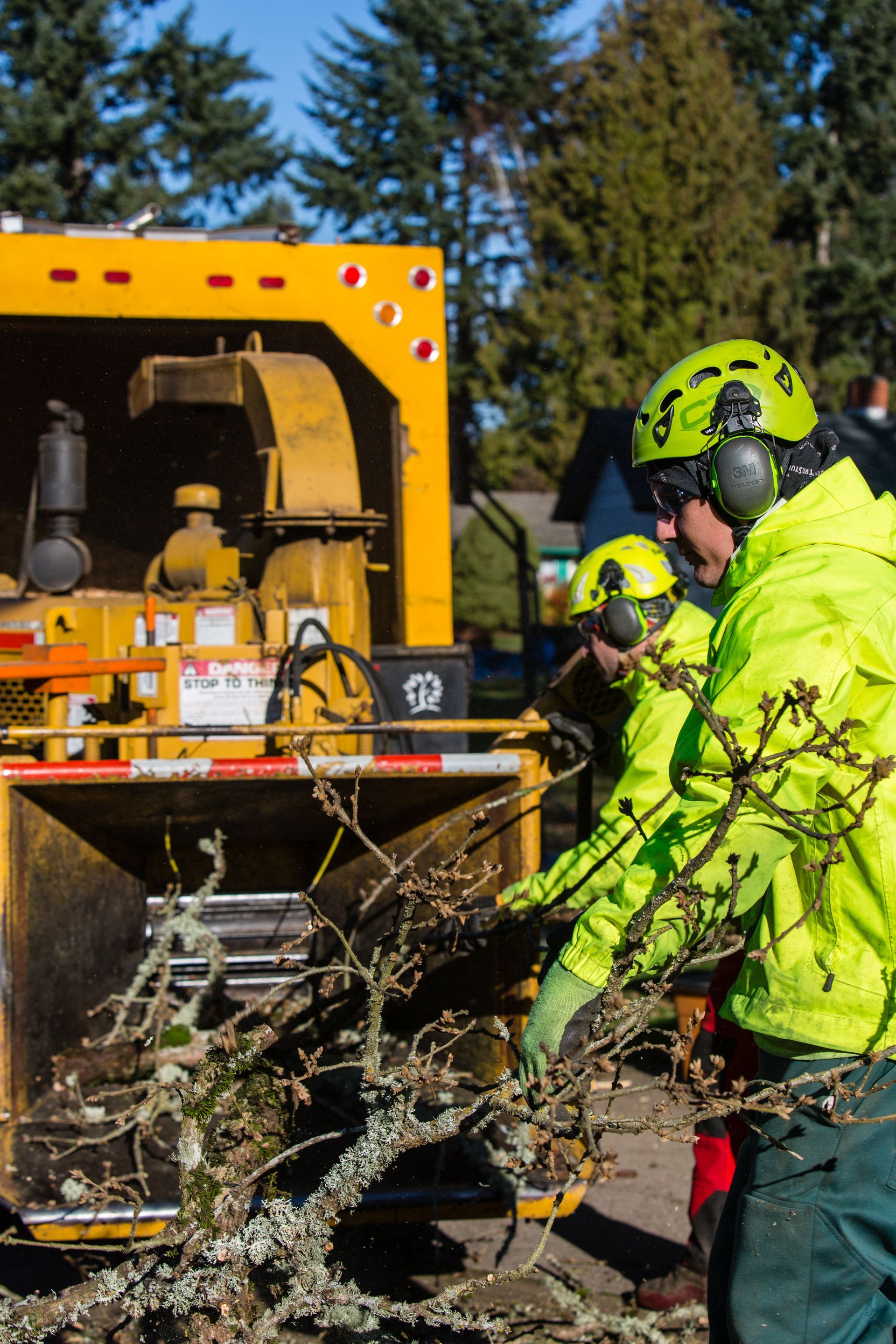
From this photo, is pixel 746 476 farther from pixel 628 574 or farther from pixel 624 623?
pixel 628 574

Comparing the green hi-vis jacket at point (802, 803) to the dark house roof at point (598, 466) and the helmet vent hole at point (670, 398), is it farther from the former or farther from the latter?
the dark house roof at point (598, 466)

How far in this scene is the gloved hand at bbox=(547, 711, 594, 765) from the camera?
3389 millimetres

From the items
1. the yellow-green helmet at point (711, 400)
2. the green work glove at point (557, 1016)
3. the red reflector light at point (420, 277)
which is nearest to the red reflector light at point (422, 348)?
the red reflector light at point (420, 277)

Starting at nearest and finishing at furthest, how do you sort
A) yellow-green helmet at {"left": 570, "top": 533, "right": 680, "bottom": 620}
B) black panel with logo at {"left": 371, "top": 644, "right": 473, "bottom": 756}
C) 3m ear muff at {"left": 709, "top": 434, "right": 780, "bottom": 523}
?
3m ear muff at {"left": 709, "top": 434, "right": 780, "bottom": 523} < yellow-green helmet at {"left": 570, "top": 533, "right": 680, "bottom": 620} < black panel with logo at {"left": 371, "top": 644, "right": 473, "bottom": 756}

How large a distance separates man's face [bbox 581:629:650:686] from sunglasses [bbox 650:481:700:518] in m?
1.09

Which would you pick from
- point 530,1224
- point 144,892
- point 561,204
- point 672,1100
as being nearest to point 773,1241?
point 672,1100

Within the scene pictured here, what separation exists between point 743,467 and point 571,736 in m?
1.54

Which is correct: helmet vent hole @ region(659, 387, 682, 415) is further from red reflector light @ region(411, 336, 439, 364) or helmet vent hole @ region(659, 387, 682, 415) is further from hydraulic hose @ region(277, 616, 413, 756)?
red reflector light @ region(411, 336, 439, 364)

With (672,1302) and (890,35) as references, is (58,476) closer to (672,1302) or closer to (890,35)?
(672,1302)

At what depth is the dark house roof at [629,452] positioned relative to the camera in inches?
453

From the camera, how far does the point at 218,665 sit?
4121 mm

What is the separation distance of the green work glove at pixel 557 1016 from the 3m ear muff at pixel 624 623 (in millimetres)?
1392

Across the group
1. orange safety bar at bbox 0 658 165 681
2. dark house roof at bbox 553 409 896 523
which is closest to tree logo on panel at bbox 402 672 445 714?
orange safety bar at bbox 0 658 165 681

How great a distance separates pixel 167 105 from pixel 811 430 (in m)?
26.5
